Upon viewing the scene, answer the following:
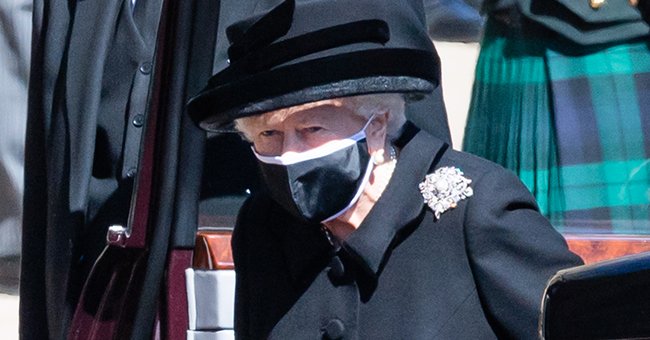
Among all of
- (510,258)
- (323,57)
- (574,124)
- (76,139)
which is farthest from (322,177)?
(76,139)

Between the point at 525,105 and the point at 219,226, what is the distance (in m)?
0.80

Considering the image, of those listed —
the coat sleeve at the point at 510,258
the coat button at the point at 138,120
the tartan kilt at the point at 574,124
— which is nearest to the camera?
the coat sleeve at the point at 510,258

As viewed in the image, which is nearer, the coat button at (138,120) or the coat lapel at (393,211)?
the coat lapel at (393,211)

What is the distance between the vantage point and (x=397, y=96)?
2811 millimetres

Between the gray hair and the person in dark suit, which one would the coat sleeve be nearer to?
the gray hair

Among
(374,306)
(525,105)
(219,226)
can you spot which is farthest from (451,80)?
(374,306)

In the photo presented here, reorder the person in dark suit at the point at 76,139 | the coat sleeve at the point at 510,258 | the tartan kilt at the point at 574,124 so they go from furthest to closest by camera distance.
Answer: the person in dark suit at the point at 76,139 < the tartan kilt at the point at 574,124 < the coat sleeve at the point at 510,258

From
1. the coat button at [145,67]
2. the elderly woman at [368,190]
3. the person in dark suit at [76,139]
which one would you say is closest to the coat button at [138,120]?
the person in dark suit at [76,139]

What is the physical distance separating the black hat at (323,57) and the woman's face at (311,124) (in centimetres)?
4

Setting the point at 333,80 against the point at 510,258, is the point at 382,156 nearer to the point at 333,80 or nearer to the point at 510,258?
the point at 333,80

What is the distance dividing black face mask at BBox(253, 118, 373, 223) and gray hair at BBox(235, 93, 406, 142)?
4cm

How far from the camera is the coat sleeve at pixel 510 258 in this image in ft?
8.49

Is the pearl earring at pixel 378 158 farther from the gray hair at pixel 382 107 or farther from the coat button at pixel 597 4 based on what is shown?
the coat button at pixel 597 4

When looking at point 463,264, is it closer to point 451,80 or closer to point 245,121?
point 245,121
